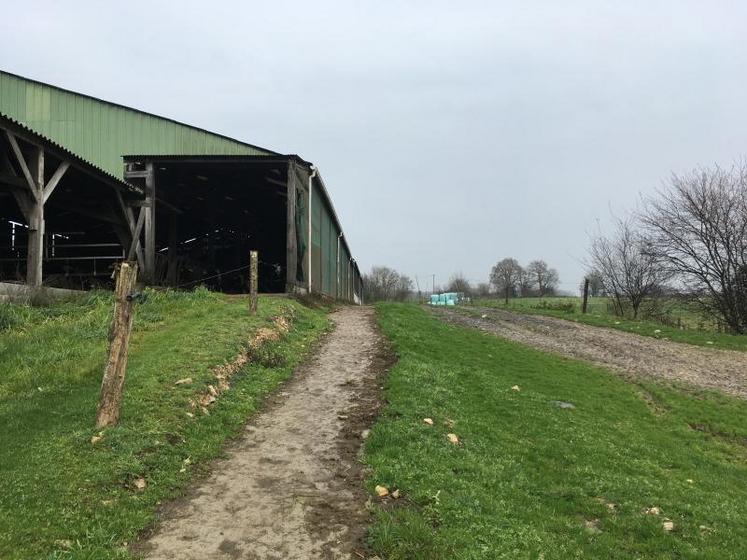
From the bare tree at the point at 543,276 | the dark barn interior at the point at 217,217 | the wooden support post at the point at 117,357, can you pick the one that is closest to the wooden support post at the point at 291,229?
the dark barn interior at the point at 217,217

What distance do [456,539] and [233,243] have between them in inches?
1033

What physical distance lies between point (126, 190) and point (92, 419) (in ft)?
42.6

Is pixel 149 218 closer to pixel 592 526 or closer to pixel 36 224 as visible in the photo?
pixel 36 224

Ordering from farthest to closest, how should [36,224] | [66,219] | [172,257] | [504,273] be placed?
[504,273] → [172,257] → [66,219] → [36,224]

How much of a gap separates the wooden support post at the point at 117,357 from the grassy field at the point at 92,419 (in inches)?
6.6

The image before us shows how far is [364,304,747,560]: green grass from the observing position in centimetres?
470

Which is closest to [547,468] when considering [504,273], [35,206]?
[35,206]

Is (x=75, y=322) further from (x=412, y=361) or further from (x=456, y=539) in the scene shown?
(x=456, y=539)

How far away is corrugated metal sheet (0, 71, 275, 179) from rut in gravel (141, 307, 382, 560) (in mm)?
14101

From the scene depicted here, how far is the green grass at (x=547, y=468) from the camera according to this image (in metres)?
4.70

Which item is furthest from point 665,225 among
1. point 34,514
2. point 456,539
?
point 34,514

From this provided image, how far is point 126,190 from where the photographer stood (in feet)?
58.3

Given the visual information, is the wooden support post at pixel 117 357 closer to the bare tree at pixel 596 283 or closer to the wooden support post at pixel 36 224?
the wooden support post at pixel 36 224

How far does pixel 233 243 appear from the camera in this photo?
96.3ft
